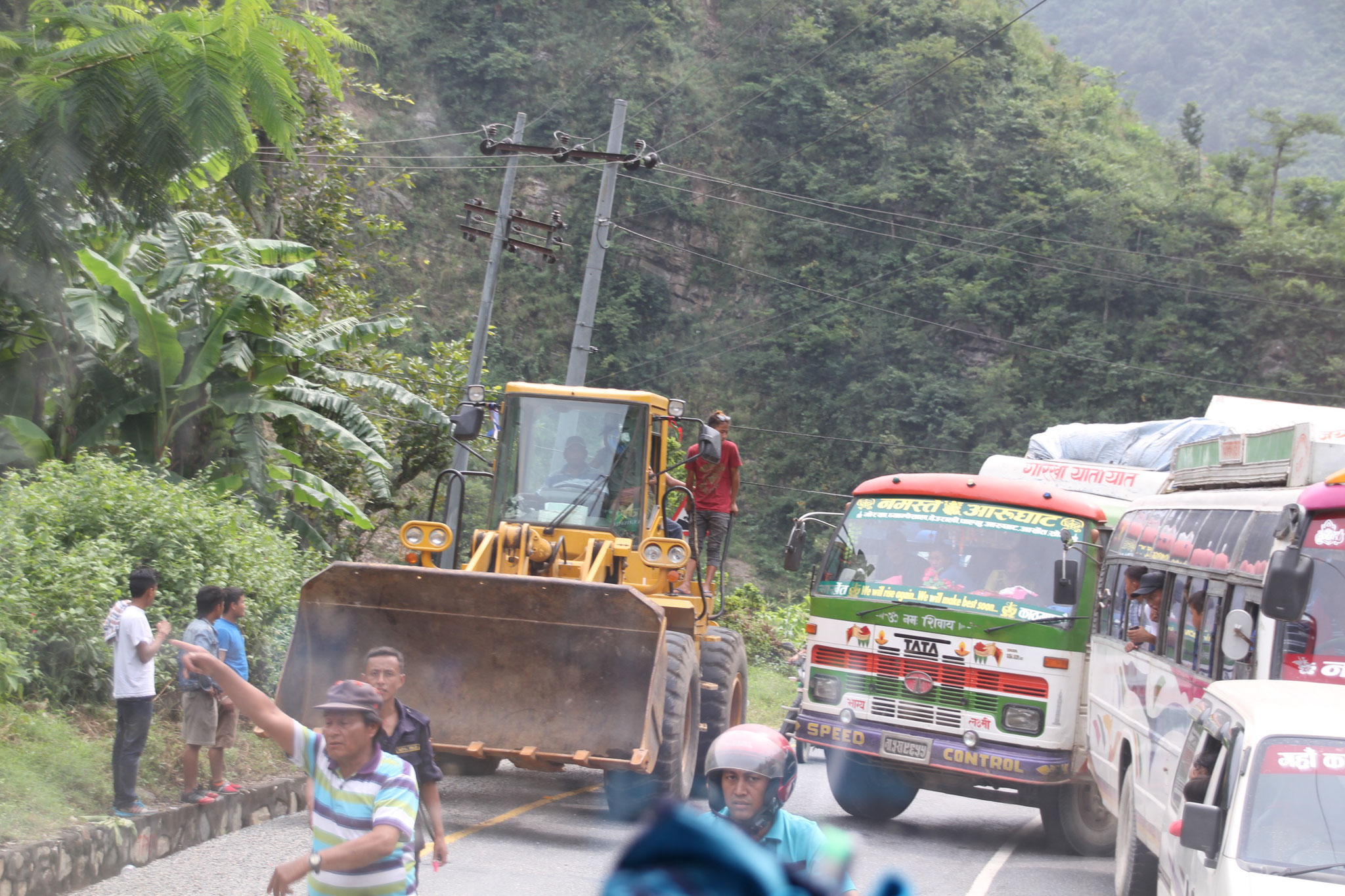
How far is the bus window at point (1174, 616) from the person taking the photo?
816cm

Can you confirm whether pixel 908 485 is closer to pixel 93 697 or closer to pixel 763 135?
pixel 93 697

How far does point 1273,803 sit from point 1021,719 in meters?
4.93

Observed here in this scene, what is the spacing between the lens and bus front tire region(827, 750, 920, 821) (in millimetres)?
11156

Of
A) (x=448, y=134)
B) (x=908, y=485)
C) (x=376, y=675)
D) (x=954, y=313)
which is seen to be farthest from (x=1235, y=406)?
(x=448, y=134)

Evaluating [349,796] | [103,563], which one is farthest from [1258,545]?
[103,563]

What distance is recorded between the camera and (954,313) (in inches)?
1777

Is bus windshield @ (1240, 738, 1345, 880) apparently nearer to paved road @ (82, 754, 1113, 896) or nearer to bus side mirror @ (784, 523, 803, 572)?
paved road @ (82, 754, 1113, 896)

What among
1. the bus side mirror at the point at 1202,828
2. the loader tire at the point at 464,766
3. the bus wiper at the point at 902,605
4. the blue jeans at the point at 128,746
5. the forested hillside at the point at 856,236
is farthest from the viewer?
the forested hillside at the point at 856,236

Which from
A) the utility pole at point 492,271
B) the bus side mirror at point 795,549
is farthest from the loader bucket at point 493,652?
the utility pole at point 492,271

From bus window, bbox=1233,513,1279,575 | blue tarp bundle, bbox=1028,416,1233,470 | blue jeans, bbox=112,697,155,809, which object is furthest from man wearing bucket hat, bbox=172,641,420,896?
blue tarp bundle, bbox=1028,416,1233,470

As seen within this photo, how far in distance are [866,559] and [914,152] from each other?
40.2 meters

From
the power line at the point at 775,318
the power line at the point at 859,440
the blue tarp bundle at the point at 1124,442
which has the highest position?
the power line at the point at 775,318

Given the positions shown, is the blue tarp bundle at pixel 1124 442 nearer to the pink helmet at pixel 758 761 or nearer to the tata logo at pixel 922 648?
the tata logo at pixel 922 648

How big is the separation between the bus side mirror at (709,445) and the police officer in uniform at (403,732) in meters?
4.53
